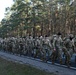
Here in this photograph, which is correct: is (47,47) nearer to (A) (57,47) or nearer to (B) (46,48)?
(B) (46,48)

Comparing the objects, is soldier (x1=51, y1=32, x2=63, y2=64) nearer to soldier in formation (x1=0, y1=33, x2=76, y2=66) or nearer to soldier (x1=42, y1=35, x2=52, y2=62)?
soldier in formation (x1=0, y1=33, x2=76, y2=66)

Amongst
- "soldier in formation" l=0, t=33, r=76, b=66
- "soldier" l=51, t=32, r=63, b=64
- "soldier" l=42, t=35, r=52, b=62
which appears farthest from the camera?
"soldier" l=42, t=35, r=52, b=62

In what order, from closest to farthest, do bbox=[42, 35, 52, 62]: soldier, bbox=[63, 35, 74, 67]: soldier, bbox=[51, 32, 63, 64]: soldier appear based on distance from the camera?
1. bbox=[63, 35, 74, 67]: soldier
2. bbox=[51, 32, 63, 64]: soldier
3. bbox=[42, 35, 52, 62]: soldier

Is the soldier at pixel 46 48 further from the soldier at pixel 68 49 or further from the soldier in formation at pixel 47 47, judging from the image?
the soldier at pixel 68 49

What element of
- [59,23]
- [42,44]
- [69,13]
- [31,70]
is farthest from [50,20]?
[31,70]

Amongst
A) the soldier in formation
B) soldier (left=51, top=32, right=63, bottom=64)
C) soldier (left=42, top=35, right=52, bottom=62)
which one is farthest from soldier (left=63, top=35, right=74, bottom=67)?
soldier (left=42, top=35, right=52, bottom=62)

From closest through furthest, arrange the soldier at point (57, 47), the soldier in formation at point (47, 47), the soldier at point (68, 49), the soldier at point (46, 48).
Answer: the soldier at point (68, 49) < the soldier in formation at point (47, 47) < the soldier at point (57, 47) < the soldier at point (46, 48)

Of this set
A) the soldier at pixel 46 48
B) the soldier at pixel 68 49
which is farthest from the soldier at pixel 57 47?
the soldier at pixel 46 48

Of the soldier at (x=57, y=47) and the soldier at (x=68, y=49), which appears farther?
the soldier at (x=57, y=47)

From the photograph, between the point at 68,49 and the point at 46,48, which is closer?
the point at 68,49

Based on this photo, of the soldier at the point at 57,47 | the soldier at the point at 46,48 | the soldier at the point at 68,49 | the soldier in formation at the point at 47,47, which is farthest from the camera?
the soldier at the point at 46,48

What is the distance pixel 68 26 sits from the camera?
54.9 metres

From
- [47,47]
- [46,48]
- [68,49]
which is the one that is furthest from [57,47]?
[46,48]

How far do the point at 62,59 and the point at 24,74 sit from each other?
346cm
